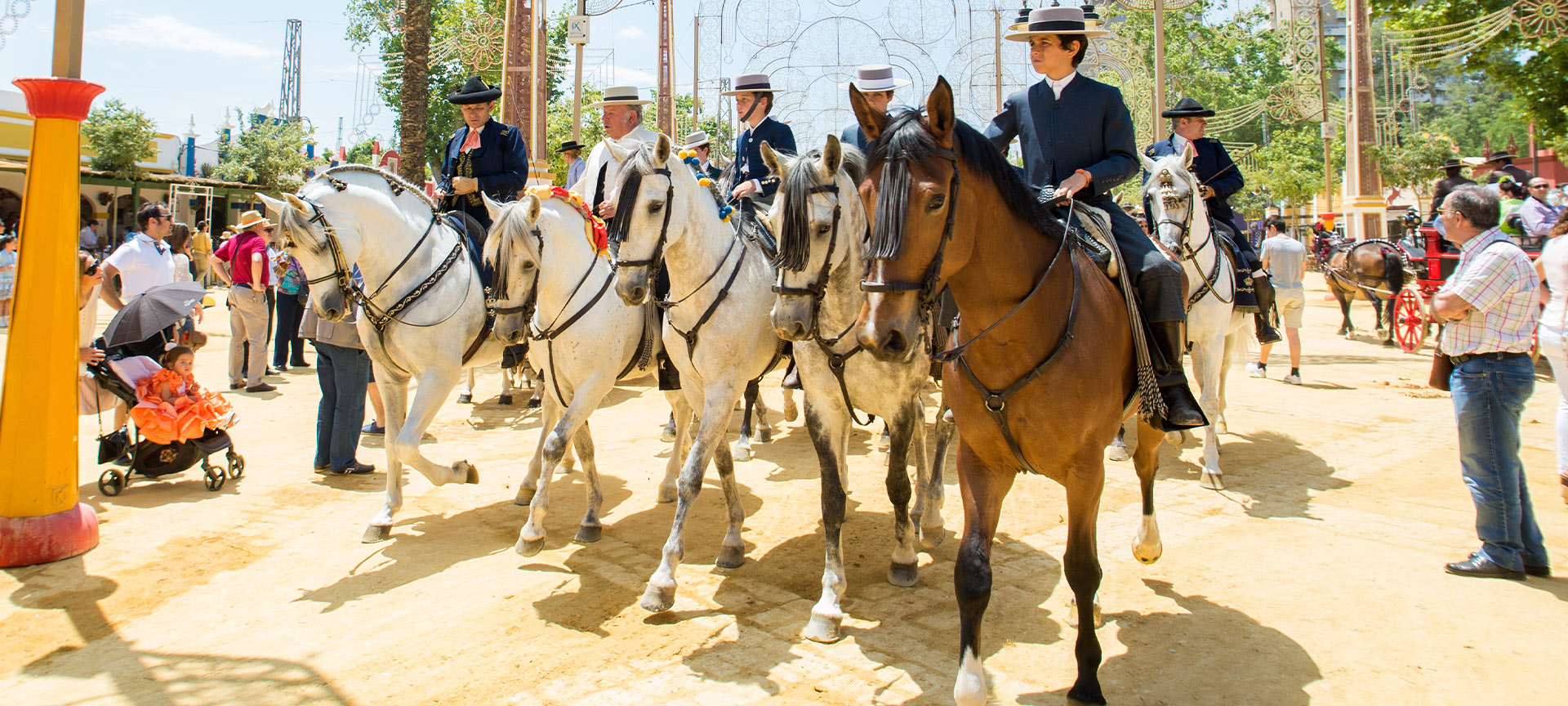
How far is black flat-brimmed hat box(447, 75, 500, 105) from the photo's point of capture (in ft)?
23.6

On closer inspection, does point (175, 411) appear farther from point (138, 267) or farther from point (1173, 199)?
point (1173, 199)

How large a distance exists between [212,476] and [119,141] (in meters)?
31.7

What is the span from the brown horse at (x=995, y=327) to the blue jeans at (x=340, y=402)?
5755mm

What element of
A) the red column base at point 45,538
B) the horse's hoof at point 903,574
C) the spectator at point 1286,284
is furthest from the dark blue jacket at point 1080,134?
the spectator at point 1286,284

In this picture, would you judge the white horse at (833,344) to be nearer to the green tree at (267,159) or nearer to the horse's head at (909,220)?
the horse's head at (909,220)

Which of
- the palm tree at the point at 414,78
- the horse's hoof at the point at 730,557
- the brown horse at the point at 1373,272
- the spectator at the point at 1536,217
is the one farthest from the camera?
the brown horse at the point at 1373,272

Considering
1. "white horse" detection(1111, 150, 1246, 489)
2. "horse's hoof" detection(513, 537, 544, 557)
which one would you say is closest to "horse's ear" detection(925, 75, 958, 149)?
"horse's hoof" detection(513, 537, 544, 557)

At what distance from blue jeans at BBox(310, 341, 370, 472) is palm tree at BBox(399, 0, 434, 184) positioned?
22.7 ft

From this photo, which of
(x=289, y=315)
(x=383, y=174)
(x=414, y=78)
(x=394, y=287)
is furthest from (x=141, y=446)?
(x=414, y=78)

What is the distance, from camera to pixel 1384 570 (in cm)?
510

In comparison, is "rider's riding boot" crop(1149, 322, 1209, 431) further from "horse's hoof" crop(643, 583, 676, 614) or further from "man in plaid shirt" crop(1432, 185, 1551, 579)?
"horse's hoof" crop(643, 583, 676, 614)

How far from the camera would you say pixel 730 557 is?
5.45 metres

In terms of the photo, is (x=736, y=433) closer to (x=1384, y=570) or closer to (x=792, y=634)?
(x=792, y=634)

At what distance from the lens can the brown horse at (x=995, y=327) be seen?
10.4 feet
